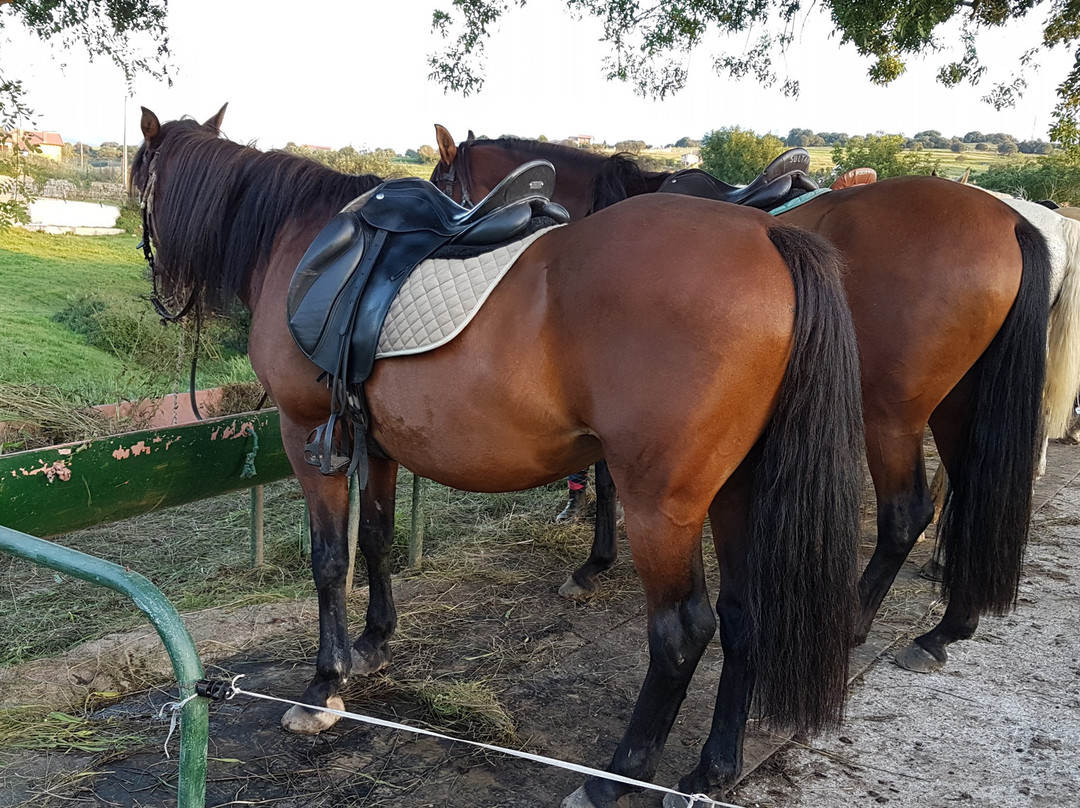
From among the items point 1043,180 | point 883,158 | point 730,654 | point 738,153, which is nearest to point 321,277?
point 730,654

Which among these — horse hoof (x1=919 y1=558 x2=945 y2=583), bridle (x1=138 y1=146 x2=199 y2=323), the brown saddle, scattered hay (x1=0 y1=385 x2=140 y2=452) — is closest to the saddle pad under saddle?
bridle (x1=138 y1=146 x2=199 y2=323)

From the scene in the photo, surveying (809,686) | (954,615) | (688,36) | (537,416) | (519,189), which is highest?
(688,36)

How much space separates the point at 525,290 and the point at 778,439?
0.85 meters

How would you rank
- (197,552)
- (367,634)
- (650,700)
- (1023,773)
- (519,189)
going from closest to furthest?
(650,700)
(1023,773)
(519,189)
(367,634)
(197,552)

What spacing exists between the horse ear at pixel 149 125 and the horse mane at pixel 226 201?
37 mm

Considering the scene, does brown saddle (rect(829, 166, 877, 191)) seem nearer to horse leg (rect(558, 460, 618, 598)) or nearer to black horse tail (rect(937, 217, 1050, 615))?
black horse tail (rect(937, 217, 1050, 615))

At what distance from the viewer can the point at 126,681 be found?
2893 millimetres

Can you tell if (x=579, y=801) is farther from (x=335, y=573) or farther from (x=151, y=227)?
(x=151, y=227)

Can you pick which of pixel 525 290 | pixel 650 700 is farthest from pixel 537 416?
pixel 650 700

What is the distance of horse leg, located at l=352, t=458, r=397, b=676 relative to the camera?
10.3 feet

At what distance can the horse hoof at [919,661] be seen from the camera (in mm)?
3234

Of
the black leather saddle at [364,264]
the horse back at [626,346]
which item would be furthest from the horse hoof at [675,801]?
the black leather saddle at [364,264]

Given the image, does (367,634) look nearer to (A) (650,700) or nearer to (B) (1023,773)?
(A) (650,700)

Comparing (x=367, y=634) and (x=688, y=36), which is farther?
(x=688, y=36)
